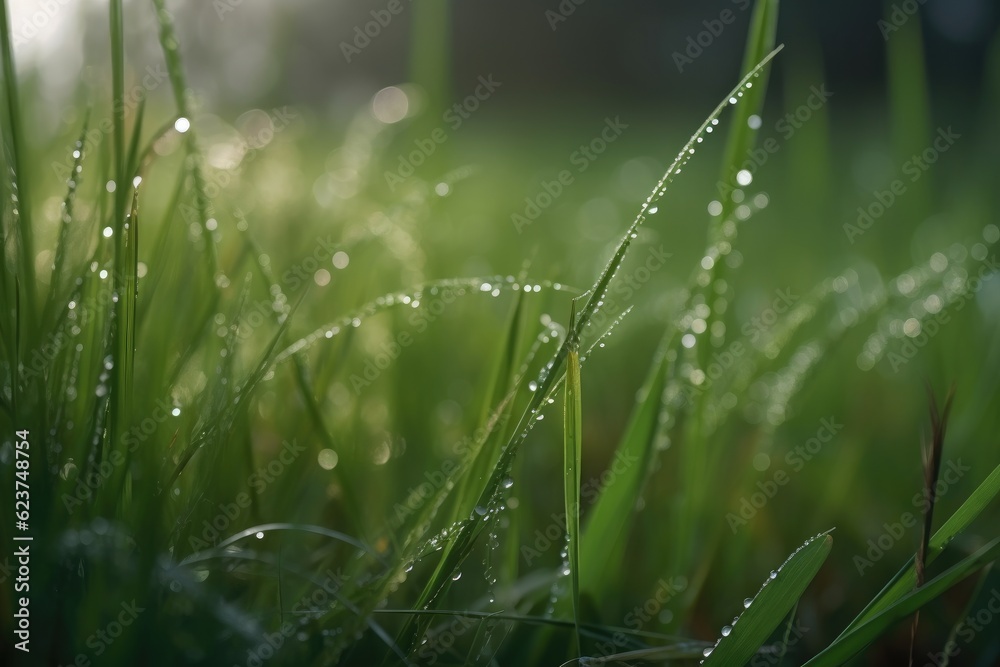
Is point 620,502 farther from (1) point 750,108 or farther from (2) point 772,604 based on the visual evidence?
(1) point 750,108

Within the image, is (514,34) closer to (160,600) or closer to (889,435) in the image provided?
(889,435)

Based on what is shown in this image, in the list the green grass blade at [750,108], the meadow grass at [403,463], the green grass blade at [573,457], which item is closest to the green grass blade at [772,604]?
the meadow grass at [403,463]

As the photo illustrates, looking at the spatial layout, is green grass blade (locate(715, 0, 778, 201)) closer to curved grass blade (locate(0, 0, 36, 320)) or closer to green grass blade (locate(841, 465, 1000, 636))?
green grass blade (locate(841, 465, 1000, 636))

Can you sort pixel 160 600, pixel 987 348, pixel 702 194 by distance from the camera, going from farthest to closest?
pixel 702 194 → pixel 987 348 → pixel 160 600

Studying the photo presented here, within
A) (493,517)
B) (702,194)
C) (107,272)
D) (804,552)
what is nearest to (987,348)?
(804,552)

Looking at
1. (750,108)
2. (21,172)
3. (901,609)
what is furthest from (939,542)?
(21,172)

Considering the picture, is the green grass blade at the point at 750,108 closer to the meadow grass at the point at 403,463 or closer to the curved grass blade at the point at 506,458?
the meadow grass at the point at 403,463
